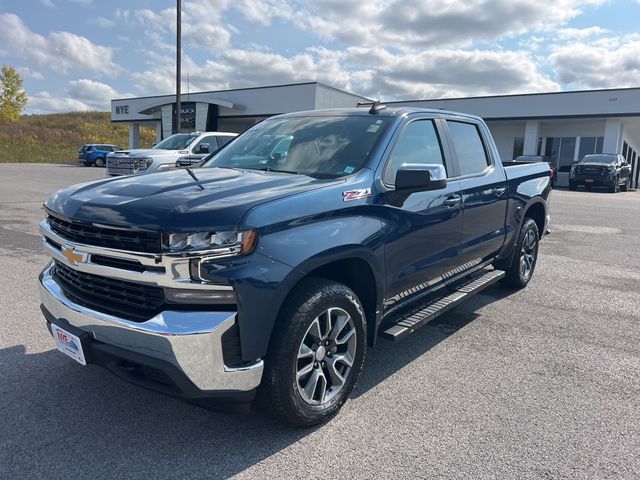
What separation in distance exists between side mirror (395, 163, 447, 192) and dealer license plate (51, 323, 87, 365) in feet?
6.94

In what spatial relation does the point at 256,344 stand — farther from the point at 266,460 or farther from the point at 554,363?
the point at 554,363

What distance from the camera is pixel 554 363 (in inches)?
159

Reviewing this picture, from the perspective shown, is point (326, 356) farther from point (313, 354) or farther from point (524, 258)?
point (524, 258)

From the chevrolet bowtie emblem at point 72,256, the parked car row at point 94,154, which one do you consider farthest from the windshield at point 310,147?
the parked car row at point 94,154

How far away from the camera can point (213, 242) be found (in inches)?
99.9

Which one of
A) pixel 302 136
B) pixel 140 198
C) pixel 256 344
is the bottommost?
pixel 256 344

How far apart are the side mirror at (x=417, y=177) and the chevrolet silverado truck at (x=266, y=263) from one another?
12 mm

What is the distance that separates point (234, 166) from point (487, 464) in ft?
8.84

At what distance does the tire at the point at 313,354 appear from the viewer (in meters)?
2.73

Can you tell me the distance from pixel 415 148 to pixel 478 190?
95 centimetres

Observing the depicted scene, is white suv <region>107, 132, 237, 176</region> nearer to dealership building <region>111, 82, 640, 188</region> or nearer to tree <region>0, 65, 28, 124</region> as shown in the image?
dealership building <region>111, 82, 640, 188</region>

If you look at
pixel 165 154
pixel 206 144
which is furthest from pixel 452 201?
pixel 206 144

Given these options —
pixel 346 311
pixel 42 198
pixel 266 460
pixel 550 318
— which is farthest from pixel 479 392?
pixel 42 198

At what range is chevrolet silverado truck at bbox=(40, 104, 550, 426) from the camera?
8.25 ft
